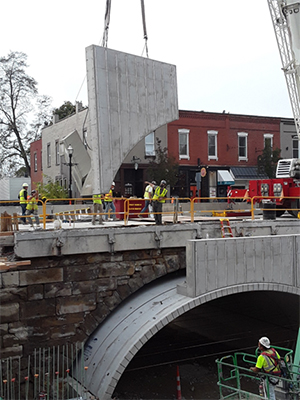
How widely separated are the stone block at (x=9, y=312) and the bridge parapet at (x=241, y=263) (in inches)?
159

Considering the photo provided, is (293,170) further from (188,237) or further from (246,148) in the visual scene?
(246,148)

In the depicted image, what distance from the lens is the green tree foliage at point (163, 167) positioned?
105ft

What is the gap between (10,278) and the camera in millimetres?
11078

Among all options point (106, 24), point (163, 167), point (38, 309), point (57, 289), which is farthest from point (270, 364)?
point (163, 167)

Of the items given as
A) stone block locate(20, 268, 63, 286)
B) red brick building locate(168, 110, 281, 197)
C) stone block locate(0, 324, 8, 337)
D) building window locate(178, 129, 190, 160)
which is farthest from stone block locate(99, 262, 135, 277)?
building window locate(178, 129, 190, 160)

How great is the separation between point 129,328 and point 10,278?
10.1 feet

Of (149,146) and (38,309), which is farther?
(149,146)

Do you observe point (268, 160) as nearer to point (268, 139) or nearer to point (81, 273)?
point (268, 139)

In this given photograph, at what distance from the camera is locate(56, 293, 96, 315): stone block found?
11695 millimetres

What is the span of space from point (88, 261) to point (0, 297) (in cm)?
232

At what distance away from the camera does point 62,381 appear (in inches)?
446

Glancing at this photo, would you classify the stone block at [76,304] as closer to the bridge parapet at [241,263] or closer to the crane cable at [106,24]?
the bridge parapet at [241,263]

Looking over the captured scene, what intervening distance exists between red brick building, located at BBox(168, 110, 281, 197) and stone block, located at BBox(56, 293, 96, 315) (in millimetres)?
21821

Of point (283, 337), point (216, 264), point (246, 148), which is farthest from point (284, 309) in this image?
point (246, 148)
